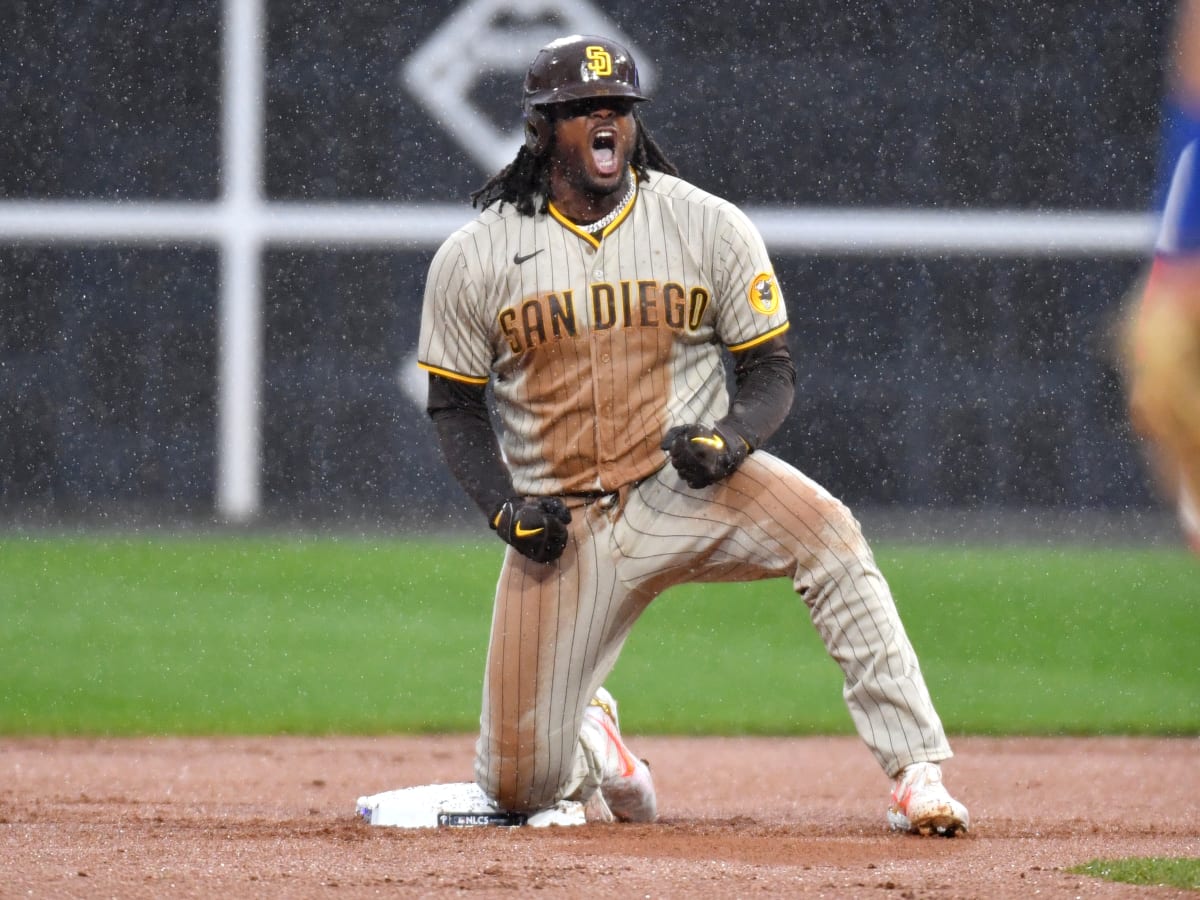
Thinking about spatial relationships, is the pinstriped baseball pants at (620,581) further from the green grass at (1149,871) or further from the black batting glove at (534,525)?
the green grass at (1149,871)

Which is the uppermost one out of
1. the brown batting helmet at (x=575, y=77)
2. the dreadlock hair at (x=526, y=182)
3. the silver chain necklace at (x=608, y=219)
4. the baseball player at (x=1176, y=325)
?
the brown batting helmet at (x=575, y=77)

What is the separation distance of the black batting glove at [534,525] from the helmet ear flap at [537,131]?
0.70 metres

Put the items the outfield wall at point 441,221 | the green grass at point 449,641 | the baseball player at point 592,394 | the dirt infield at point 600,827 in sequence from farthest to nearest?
the outfield wall at point 441,221 < the green grass at point 449,641 < the baseball player at point 592,394 < the dirt infield at point 600,827

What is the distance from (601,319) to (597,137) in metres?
0.35

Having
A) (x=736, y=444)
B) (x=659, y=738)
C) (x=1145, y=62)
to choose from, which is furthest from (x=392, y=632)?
(x=1145, y=62)

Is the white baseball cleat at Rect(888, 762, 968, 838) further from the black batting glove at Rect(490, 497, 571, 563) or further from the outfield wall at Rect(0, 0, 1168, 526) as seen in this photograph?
the outfield wall at Rect(0, 0, 1168, 526)

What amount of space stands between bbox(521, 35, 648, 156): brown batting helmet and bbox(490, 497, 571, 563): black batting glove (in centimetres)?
72

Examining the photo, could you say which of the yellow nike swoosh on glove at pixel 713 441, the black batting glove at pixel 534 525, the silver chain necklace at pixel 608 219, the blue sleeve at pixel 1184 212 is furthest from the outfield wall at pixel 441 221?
the blue sleeve at pixel 1184 212

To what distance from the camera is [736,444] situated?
3.36 m

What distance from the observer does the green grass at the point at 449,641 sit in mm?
6566

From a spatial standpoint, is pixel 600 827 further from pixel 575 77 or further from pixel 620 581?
pixel 575 77

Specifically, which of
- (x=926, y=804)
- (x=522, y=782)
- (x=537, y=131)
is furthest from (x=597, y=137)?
(x=926, y=804)

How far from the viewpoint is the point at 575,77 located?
3490mm

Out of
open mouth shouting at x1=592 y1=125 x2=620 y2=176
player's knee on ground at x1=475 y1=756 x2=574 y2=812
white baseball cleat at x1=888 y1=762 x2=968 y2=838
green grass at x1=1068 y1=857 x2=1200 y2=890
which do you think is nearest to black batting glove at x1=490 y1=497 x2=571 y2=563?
player's knee on ground at x1=475 y1=756 x2=574 y2=812
